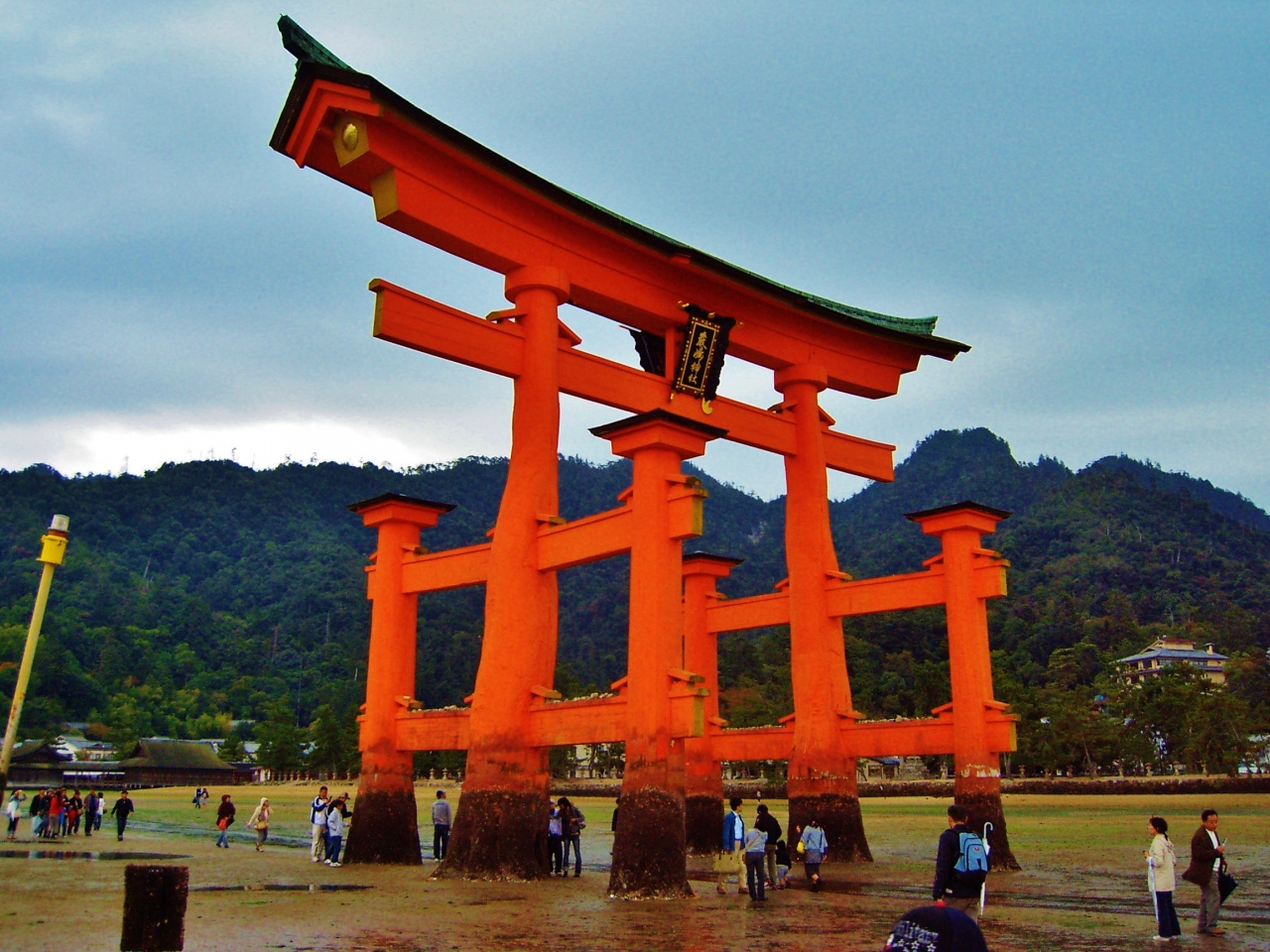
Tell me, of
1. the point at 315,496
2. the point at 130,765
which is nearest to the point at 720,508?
the point at 315,496

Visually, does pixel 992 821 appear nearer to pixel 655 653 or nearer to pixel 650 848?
pixel 650 848

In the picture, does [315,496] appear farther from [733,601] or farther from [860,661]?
[733,601]

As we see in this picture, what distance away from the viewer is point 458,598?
12269 cm

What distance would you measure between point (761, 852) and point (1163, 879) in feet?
17.5

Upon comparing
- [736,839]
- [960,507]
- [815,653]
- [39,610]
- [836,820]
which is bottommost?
[836,820]

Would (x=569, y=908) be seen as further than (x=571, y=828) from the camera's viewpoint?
No

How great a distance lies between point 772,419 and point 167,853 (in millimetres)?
15106

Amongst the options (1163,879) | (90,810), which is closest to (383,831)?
(1163,879)

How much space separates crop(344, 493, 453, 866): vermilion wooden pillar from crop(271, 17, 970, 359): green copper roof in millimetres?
5832

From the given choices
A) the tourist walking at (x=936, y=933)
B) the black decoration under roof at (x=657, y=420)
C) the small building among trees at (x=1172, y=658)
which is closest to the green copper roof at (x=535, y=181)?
the black decoration under roof at (x=657, y=420)

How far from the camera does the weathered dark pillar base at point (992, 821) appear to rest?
61.0 ft

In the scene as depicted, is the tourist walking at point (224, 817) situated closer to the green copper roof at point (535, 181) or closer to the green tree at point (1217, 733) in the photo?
the green copper roof at point (535, 181)

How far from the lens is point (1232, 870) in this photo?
18359 mm

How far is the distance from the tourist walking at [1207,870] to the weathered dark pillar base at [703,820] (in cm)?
1101
